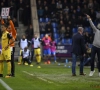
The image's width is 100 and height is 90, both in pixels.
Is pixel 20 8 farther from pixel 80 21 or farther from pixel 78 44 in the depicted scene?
pixel 78 44

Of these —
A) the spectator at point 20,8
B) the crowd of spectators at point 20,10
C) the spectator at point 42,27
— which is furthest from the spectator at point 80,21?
the spectator at point 20,8

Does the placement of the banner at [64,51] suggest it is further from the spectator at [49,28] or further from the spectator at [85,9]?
the spectator at [85,9]

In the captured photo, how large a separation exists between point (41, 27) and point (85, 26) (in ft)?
11.9

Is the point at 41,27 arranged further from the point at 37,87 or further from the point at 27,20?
the point at 37,87

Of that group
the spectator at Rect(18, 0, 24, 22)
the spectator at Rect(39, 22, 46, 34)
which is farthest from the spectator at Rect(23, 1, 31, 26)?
the spectator at Rect(39, 22, 46, 34)

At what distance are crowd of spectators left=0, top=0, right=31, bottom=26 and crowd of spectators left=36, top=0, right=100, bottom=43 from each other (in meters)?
0.98

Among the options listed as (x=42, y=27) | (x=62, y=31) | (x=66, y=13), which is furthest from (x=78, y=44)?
(x=66, y=13)

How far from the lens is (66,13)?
36.6m

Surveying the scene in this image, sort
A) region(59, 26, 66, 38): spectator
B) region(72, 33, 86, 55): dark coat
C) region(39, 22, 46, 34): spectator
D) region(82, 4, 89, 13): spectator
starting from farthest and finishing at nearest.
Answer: region(82, 4, 89, 13): spectator < region(39, 22, 46, 34): spectator < region(59, 26, 66, 38): spectator < region(72, 33, 86, 55): dark coat

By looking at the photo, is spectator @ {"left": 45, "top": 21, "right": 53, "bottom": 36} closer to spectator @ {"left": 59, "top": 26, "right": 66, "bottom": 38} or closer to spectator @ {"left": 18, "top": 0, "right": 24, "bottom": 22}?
spectator @ {"left": 59, "top": 26, "right": 66, "bottom": 38}

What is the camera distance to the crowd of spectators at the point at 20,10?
3734cm

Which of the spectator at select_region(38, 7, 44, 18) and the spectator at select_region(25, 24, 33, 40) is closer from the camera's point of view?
the spectator at select_region(25, 24, 33, 40)

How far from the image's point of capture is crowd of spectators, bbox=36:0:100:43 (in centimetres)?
3531

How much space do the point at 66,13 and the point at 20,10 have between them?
12.9ft
